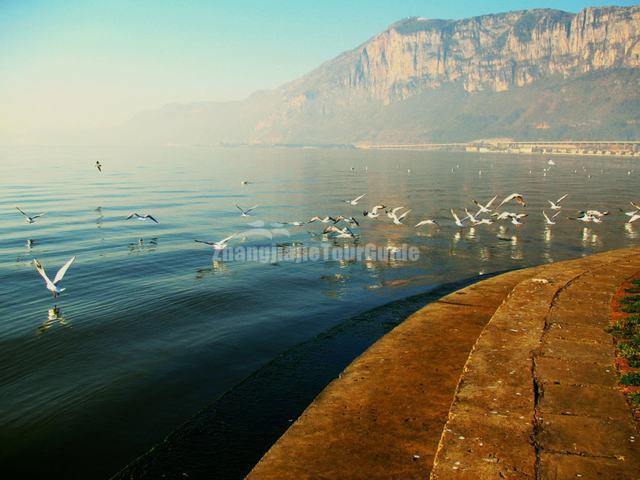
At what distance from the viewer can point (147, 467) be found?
794 cm

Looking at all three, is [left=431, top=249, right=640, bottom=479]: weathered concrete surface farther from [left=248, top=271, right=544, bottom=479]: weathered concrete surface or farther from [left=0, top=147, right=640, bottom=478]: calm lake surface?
[left=0, top=147, right=640, bottom=478]: calm lake surface

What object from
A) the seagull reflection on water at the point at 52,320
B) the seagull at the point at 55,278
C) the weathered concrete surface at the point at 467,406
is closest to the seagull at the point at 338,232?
the seagull at the point at 55,278

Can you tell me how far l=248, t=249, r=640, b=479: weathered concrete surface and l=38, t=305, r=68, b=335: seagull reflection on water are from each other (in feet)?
33.2

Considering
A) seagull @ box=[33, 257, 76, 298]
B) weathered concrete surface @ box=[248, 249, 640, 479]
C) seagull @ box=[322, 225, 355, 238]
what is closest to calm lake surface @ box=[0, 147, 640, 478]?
seagull @ box=[33, 257, 76, 298]

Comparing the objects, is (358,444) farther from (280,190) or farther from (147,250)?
(280,190)

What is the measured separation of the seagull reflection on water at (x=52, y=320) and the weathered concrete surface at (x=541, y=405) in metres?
12.5

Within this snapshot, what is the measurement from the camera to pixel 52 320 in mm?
15195

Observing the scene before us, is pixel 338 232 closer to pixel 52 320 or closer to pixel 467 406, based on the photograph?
pixel 52 320

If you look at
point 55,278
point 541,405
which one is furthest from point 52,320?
point 541,405

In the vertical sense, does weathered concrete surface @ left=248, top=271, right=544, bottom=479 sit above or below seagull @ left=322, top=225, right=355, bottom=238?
below

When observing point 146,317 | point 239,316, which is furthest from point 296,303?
point 146,317

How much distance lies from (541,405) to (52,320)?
14.4m

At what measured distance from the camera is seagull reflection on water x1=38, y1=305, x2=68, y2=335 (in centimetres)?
1454

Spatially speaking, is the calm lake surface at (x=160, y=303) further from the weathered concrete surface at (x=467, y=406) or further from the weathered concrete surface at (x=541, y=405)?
the weathered concrete surface at (x=541, y=405)
